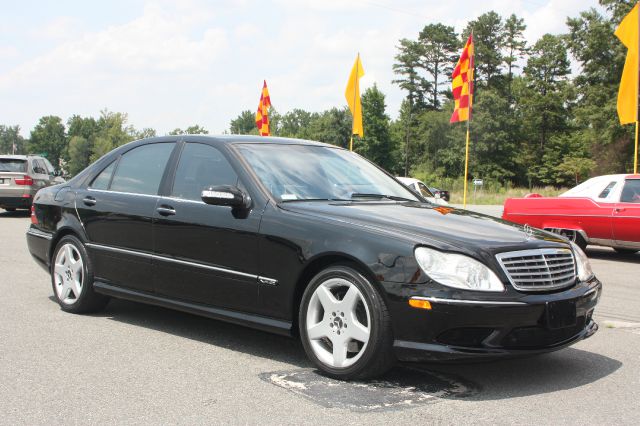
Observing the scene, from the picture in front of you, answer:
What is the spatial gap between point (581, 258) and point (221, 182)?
255 centimetres

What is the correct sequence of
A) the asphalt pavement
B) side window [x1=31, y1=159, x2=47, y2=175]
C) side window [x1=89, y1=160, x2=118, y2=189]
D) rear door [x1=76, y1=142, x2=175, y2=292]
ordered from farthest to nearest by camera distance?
side window [x1=31, y1=159, x2=47, y2=175] → side window [x1=89, y1=160, x2=118, y2=189] → rear door [x1=76, y1=142, x2=175, y2=292] → the asphalt pavement

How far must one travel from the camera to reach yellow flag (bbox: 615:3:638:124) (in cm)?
1859

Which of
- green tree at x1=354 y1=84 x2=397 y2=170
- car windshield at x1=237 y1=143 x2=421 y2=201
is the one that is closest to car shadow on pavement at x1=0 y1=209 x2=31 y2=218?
car windshield at x1=237 y1=143 x2=421 y2=201

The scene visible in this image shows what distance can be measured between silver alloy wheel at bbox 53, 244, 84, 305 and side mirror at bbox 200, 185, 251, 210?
1.94 m

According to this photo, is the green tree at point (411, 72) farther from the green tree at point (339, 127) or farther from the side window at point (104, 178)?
the side window at point (104, 178)

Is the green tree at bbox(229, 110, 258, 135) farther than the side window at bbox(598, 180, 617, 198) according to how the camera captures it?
Yes

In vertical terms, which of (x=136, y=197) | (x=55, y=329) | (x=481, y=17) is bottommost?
(x=55, y=329)

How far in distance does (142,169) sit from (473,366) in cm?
309

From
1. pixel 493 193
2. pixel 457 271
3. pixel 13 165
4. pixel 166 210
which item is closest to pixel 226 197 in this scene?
pixel 166 210

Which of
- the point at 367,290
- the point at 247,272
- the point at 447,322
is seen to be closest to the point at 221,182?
the point at 247,272

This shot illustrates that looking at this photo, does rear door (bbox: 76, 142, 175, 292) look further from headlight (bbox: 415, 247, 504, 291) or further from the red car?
the red car

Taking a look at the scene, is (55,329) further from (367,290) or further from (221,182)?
(367,290)

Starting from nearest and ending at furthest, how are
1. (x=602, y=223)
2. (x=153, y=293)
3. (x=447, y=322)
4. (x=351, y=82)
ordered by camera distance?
(x=447, y=322) < (x=153, y=293) < (x=602, y=223) < (x=351, y=82)

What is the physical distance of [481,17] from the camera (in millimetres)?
84438
